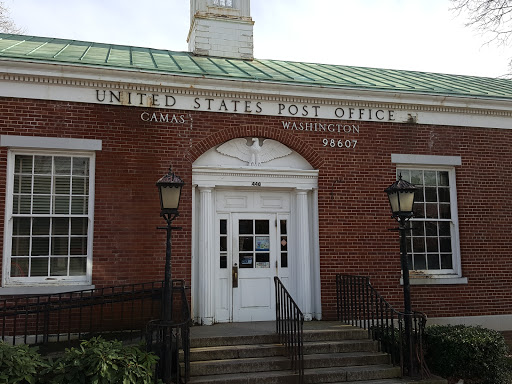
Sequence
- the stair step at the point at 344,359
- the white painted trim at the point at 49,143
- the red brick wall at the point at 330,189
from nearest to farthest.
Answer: the stair step at the point at 344,359
the white painted trim at the point at 49,143
the red brick wall at the point at 330,189

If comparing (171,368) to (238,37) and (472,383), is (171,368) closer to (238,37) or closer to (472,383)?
(472,383)

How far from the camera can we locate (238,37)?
12.0 meters

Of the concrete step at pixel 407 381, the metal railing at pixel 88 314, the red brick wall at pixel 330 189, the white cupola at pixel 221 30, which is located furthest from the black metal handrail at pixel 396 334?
the white cupola at pixel 221 30

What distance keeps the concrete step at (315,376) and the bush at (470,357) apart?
34.4 inches

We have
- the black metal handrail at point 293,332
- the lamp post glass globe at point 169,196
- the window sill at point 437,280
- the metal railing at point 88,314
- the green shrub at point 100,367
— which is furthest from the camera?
the window sill at point 437,280

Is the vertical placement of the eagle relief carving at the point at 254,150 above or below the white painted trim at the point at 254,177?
above

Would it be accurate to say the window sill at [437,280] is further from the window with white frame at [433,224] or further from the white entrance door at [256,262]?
the white entrance door at [256,262]

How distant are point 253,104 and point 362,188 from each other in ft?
8.74

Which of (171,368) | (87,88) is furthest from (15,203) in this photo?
Answer: (171,368)

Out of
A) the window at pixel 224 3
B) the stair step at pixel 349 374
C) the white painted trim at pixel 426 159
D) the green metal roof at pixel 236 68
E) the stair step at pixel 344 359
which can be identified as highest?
the window at pixel 224 3

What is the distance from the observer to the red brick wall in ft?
26.9

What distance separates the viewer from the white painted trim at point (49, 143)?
26.0 feet

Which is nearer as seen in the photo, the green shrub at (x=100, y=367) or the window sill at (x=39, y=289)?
the green shrub at (x=100, y=367)

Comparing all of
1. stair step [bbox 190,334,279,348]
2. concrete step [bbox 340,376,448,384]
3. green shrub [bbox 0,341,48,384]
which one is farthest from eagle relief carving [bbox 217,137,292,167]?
green shrub [bbox 0,341,48,384]
